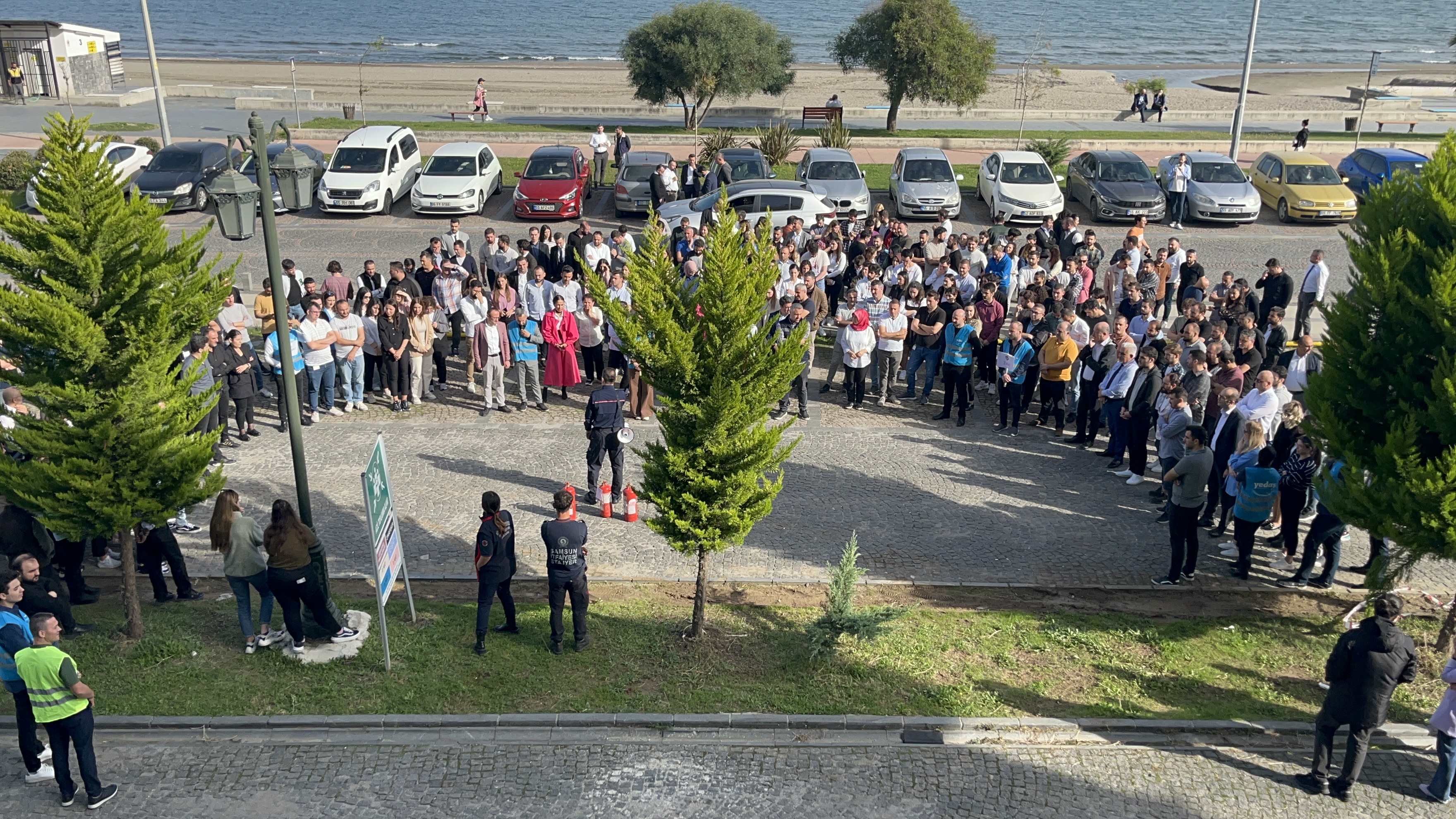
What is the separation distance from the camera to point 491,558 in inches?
415

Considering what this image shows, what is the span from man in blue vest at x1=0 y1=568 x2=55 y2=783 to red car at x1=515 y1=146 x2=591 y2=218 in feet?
64.5

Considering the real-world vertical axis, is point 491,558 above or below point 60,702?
above

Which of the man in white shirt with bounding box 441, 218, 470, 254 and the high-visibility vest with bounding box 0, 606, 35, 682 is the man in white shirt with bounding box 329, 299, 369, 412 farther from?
the high-visibility vest with bounding box 0, 606, 35, 682

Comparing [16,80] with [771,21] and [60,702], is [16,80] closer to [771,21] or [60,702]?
[771,21]

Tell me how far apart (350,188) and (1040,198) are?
1664 cm

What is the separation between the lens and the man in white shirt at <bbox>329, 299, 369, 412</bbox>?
16141 millimetres

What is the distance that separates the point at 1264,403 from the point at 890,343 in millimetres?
5446

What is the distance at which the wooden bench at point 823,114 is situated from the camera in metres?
39.7

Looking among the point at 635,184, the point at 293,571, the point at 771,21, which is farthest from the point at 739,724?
the point at 771,21

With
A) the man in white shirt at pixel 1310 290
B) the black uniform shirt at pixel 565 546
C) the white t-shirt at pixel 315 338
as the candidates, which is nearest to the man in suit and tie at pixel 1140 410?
the man in white shirt at pixel 1310 290

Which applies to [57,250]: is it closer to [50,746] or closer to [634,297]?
[50,746]

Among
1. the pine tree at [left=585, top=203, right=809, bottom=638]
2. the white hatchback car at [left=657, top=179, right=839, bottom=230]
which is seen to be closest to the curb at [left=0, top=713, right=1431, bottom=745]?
the pine tree at [left=585, top=203, right=809, bottom=638]

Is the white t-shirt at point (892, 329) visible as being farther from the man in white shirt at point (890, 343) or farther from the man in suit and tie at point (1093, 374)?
the man in suit and tie at point (1093, 374)

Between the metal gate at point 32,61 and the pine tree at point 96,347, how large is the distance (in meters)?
40.2
